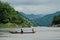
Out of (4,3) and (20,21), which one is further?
(20,21)

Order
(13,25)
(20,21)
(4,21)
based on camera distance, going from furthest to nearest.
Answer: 1. (20,21)
2. (13,25)
3. (4,21)

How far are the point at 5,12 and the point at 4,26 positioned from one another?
29.4 feet

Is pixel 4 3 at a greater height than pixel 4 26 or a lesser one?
greater

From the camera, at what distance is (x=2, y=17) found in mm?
138125

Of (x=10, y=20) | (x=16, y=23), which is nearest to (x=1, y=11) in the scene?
(x=10, y=20)

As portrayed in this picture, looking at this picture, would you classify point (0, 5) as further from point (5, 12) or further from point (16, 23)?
point (16, 23)

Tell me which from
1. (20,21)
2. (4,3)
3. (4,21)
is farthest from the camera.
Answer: (20,21)

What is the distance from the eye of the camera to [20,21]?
170m

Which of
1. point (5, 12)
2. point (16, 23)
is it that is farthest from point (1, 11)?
point (16, 23)

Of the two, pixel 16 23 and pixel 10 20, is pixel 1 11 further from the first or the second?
pixel 16 23

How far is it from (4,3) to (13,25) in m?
16.5

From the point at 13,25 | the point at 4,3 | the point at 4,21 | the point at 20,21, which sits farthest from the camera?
the point at 20,21

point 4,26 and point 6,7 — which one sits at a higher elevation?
point 6,7

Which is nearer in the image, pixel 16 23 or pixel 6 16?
pixel 6 16
